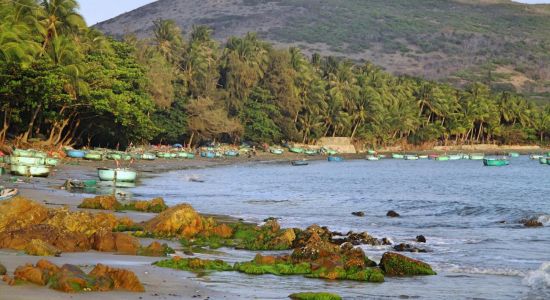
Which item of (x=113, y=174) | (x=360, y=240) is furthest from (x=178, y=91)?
(x=360, y=240)

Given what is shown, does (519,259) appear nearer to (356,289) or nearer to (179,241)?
(356,289)

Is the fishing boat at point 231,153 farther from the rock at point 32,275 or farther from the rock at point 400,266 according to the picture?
the rock at point 32,275

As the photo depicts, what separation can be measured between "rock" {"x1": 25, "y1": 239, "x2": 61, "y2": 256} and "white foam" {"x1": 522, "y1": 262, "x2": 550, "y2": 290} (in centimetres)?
1153

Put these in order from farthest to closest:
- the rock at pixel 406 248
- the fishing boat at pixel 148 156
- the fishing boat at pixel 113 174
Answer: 1. the fishing boat at pixel 148 156
2. the fishing boat at pixel 113 174
3. the rock at pixel 406 248

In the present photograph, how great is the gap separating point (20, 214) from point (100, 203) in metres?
11.1

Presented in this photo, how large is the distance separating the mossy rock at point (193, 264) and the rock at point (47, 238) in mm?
2315

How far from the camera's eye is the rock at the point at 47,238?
1992 cm

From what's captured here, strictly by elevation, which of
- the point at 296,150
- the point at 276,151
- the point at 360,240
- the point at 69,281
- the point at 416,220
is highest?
the point at 69,281

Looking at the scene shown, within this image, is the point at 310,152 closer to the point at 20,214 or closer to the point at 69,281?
the point at 20,214

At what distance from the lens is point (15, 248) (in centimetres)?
1972

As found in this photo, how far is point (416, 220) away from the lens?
4131cm

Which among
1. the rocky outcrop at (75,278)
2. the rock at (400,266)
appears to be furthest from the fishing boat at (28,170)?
the rocky outcrop at (75,278)

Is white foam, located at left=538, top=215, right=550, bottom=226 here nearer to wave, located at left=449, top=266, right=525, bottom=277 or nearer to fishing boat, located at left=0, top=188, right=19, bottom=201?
wave, located at left=449, top=266, right=525, bottom=277

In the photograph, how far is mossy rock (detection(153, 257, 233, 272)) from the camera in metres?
19.6
